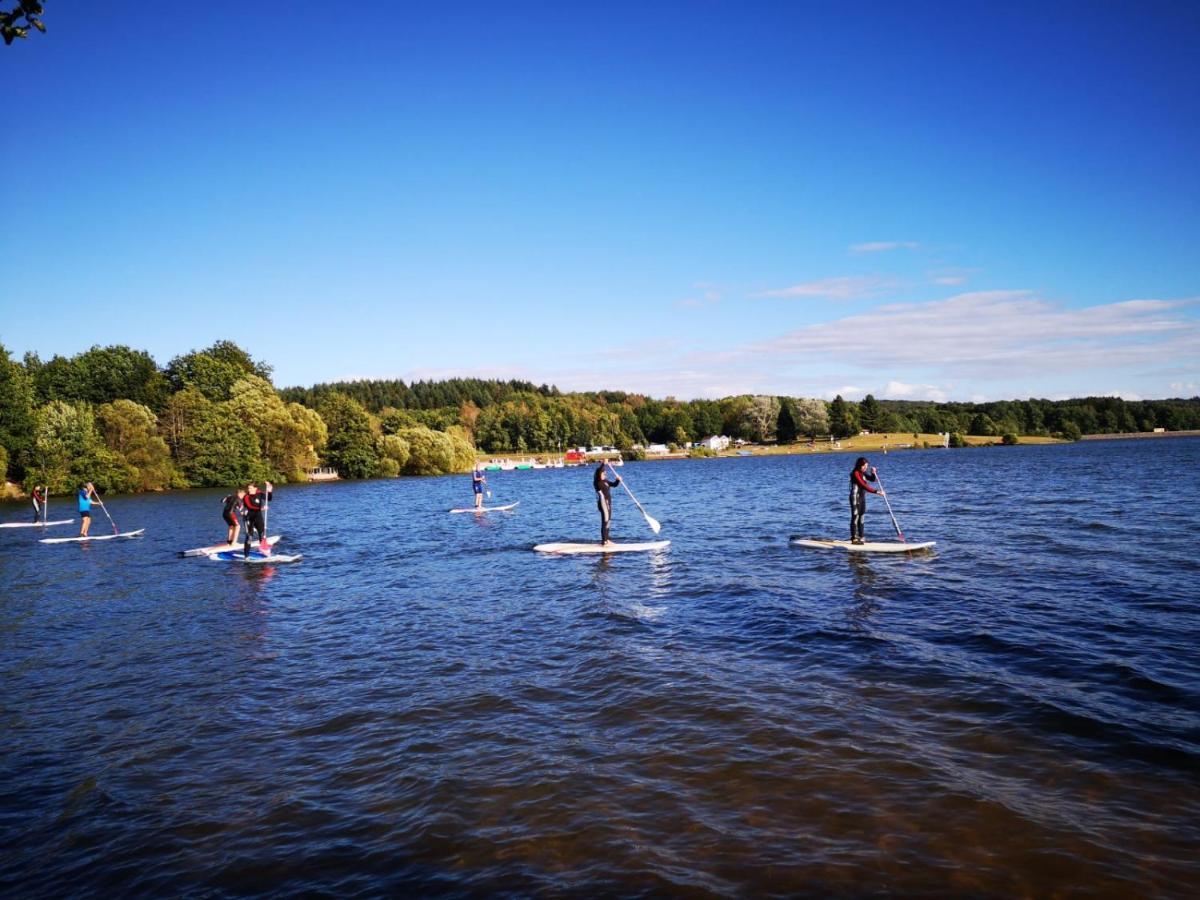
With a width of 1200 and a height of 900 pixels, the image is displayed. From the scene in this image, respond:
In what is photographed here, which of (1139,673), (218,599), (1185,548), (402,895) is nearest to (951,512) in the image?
(1185,548)

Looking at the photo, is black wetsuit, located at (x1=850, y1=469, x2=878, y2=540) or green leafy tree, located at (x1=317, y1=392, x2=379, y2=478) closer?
black wetsuit, located at (x1=850, y1=469, x2=878, y2=540)

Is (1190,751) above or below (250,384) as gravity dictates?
below

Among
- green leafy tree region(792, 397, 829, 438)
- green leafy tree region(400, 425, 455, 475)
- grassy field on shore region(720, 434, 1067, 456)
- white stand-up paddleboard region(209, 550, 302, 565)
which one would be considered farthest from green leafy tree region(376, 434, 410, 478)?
green leafy tree region(792, 397, 829, 438)

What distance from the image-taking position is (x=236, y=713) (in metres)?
10.9

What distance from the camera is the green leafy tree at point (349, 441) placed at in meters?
106

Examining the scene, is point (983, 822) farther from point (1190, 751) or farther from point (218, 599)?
point (218, 599)

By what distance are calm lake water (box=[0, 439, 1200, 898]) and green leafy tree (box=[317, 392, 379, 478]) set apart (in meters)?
87.2

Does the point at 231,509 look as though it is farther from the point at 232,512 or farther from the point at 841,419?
the point at 841,419

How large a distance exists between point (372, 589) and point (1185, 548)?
2516cm

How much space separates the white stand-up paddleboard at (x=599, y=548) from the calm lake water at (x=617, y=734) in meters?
5.16

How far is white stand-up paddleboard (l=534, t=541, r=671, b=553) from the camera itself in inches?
1035

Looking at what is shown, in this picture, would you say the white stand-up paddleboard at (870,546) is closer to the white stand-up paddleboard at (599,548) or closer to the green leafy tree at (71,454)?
the white stand-up paddleboard at (599,548)

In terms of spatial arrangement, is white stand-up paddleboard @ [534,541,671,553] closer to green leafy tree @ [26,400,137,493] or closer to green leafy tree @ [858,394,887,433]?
green leafy tree @ [26,400,137,493]

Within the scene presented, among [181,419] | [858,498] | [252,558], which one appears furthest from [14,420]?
[858,498]
